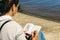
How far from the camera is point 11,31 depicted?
2.54m

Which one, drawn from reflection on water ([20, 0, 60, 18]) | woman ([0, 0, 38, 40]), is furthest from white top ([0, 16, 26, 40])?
reflection on water ([20, 0, 60, 18])

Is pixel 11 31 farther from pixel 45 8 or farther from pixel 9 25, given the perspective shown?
pixel 45 8

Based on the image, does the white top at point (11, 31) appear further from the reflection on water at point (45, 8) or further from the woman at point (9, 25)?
the reflection on water at point (45, 8)

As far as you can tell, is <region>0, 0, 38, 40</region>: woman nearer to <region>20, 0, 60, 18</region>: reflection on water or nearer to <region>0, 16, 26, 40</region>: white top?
<region>0, 16, 26, 40</region>: white top

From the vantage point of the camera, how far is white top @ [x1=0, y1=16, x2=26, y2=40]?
99.2 inches

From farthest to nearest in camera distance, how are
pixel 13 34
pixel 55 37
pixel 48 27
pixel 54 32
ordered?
pixel 48 27 → pixel 54 32 → pixel 55 37 → pixel 13 34

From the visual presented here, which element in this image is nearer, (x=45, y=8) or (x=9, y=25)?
(x=9, y=25)

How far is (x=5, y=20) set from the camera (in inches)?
101

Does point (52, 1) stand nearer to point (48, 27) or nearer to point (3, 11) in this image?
point (48, 27)

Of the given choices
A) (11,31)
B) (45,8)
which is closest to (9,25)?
(11,31)

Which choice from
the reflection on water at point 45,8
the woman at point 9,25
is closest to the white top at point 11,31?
the woman at point 9,25

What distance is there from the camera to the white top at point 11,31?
2.52 m

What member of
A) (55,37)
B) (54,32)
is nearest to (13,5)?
(55,37)

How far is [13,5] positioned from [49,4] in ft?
44.1
